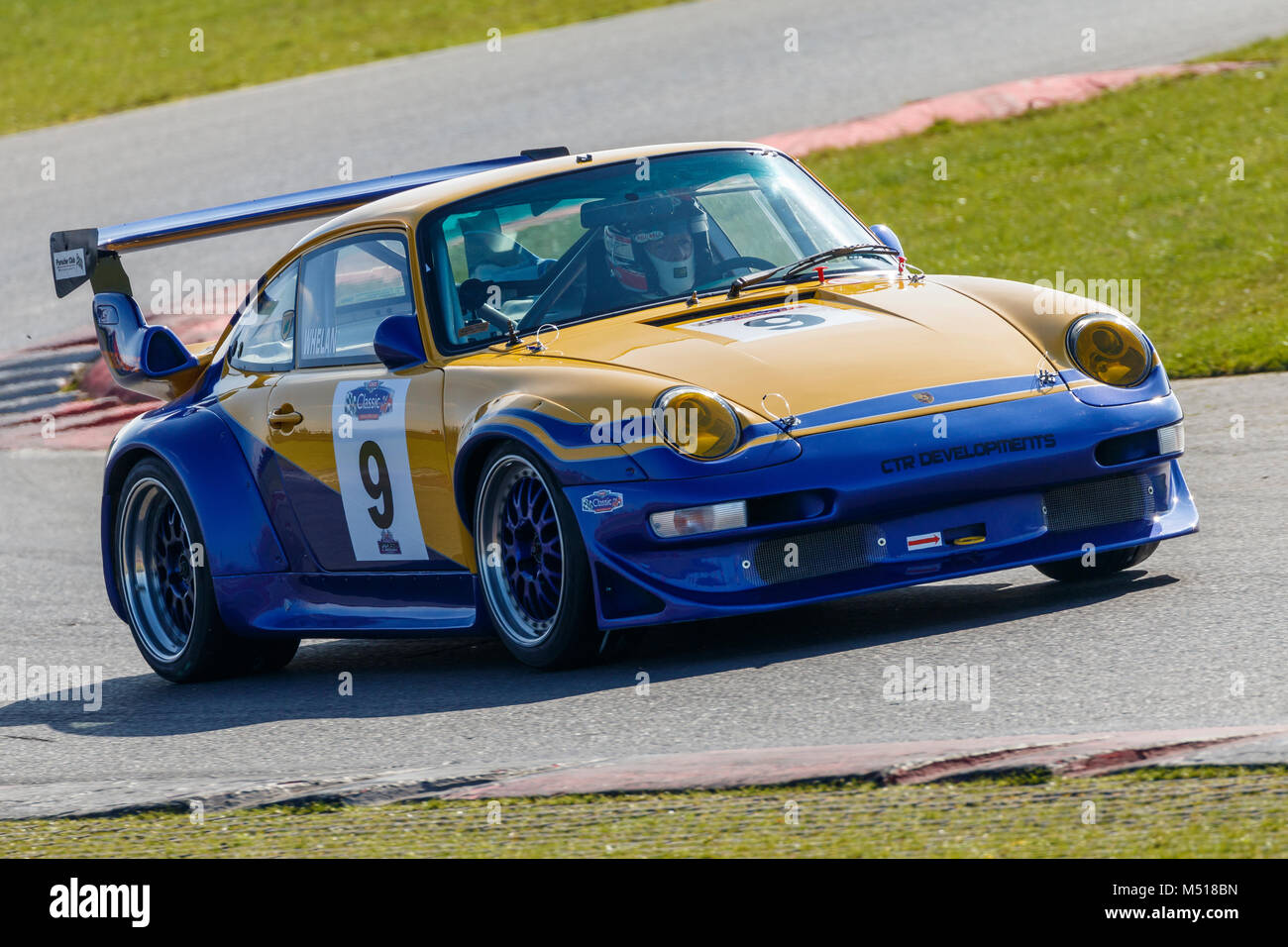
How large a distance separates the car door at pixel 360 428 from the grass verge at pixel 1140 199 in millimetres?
5273

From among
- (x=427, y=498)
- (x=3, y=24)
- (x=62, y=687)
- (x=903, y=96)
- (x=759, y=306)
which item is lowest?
(x=62, y=687)

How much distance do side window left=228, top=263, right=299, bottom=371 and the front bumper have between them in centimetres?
193

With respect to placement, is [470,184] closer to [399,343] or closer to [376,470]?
[399,343]

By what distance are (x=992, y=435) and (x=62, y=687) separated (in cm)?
360

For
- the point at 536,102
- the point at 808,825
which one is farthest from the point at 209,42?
the point at 808,825

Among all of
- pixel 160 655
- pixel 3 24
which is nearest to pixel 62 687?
pixel 160 655

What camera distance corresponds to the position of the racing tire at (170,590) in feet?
23.8

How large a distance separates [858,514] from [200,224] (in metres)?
3.18

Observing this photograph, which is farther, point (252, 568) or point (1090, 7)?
point (1090, 7)

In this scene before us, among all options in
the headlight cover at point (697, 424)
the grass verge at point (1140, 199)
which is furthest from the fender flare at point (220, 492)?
the grass verge at point (1140, 199)

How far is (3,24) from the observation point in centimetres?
2939
